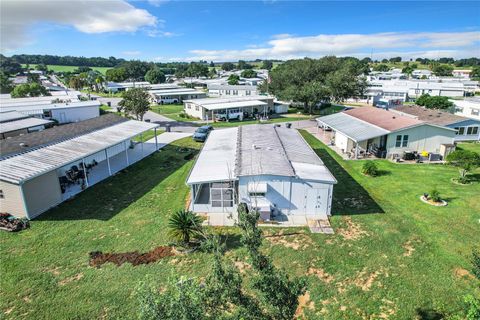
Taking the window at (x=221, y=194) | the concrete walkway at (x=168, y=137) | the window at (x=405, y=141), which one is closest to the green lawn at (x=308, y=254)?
the window at (x=221, y=194)

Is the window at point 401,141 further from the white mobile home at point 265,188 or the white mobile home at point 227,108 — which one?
the white mobile home at point 227,108

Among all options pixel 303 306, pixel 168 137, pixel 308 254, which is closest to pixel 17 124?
pixel 168 137

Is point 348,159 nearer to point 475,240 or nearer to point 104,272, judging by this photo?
point 475,240

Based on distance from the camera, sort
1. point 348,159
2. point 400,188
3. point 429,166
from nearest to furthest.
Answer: point 400,188
point 429,166
point 348,159

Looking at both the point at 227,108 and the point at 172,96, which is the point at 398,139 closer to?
the point at 227,108

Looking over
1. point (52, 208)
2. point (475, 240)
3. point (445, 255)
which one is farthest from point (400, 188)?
point (52, 208)

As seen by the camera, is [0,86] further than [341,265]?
Yes

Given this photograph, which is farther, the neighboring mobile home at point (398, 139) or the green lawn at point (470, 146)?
the green lawn at point (470, 146)

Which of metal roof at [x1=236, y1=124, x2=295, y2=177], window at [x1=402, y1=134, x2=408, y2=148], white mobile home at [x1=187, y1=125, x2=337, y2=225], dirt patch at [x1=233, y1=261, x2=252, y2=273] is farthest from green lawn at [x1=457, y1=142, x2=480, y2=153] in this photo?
dirt patch at [x1=233, y1=261, x2=252, y2=273]
